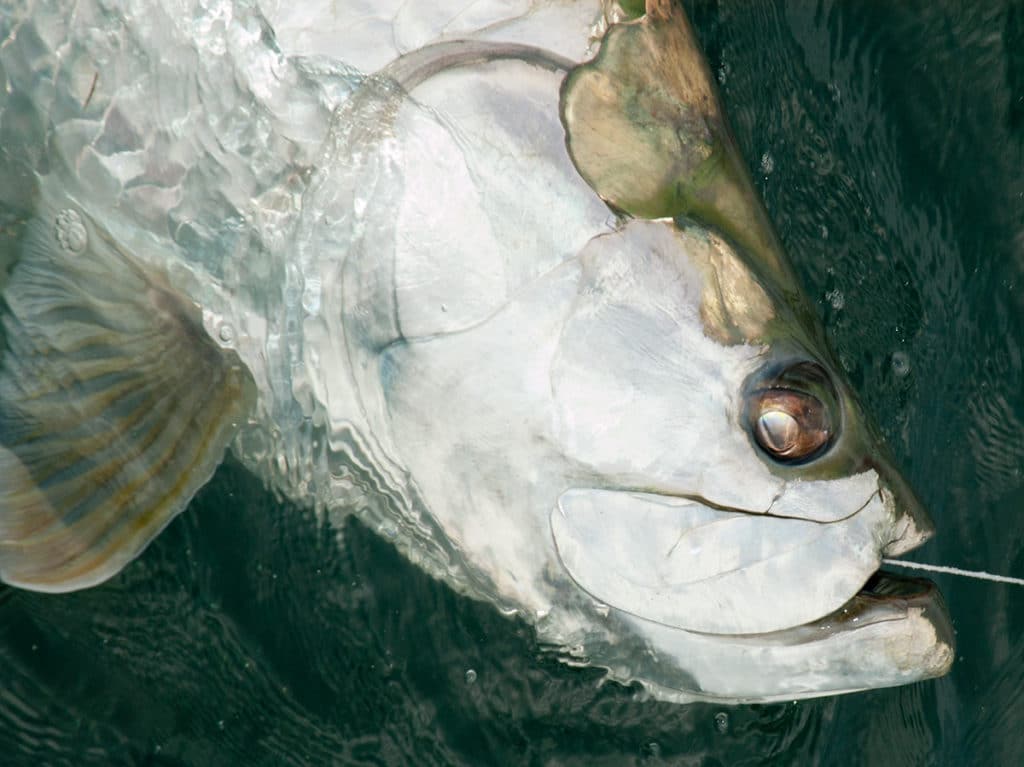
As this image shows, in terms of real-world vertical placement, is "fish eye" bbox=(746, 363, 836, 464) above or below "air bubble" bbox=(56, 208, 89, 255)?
below

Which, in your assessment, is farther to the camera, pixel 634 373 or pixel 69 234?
pixel 69 234

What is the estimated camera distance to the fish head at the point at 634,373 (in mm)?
1573

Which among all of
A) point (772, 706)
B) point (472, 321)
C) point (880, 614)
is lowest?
point (772, 706)

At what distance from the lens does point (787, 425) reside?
155 cm

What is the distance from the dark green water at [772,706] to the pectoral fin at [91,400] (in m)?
0.28

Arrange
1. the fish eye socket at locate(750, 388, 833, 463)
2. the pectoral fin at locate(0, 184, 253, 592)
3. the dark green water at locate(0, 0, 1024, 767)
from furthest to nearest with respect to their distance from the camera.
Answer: the dark green water at locate(0, 0, 1024, 767) → the pectoral fin at locate(0, 184, 253, 592) → the fish eye socket at locate(750, 388, 833, 463)

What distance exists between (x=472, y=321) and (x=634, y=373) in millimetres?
235

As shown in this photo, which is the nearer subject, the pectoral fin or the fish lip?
the fish lip

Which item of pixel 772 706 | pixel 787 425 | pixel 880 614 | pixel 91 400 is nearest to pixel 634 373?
pixel 787 425

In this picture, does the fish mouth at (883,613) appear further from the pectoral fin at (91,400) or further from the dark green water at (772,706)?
the pectoral fin at (91,400)

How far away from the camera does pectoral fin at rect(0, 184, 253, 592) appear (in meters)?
1.74

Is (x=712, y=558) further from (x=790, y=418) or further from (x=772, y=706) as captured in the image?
(x=772, y=706)

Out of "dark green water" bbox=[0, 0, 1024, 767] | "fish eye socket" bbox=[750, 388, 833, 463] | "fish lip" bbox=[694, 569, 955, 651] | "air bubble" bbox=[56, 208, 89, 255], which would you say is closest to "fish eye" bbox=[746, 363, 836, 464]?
"fish eye socket" bbox=[750, 388, 833, 463]

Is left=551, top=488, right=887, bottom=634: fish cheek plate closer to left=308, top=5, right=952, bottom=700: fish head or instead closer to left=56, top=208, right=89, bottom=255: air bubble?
left=308, top=5, right=952, bottom=700: fish head
